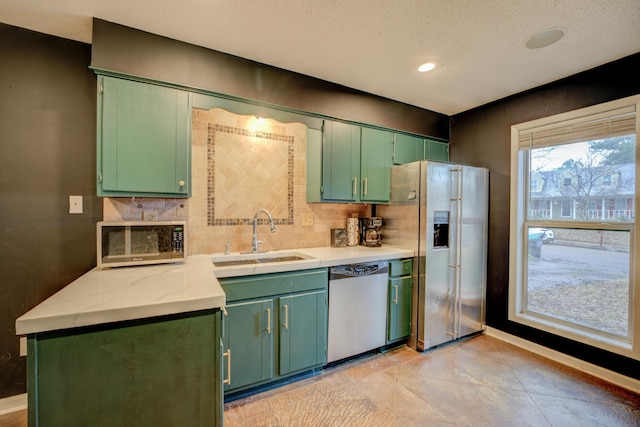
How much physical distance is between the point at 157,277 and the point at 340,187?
1.68 m

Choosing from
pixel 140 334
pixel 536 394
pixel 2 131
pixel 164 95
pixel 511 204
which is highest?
pixel 164 95

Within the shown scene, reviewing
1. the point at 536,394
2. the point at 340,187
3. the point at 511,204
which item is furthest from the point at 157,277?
the point at 511,204

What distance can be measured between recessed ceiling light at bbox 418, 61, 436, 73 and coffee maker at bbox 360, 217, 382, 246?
1419mm

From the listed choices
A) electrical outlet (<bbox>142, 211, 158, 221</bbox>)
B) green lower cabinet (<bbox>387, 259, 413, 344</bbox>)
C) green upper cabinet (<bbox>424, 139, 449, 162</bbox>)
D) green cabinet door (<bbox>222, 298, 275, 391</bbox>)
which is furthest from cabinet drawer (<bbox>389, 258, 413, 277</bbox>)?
electrical outlet (<bbox>142, 211, 158, 221</bbox>)

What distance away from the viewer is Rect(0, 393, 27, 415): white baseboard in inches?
69.2

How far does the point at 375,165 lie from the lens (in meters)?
2.81

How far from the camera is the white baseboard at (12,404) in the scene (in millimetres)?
1757

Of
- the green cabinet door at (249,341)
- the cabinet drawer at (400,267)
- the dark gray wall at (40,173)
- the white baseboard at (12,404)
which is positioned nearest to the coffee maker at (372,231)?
the cabinet drawer at (400,267)

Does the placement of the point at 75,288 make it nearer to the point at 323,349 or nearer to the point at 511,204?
the point at 323,349

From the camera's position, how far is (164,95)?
1842 millimetres

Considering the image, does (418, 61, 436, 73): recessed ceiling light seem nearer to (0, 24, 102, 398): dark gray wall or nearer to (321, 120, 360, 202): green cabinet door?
(321, 120, 360, 202): green cabinet door

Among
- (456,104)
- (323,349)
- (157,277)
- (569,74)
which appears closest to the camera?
(157,277)

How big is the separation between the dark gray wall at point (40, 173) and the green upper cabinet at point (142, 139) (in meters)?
0.41

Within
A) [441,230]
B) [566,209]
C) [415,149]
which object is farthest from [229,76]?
[566,209]
